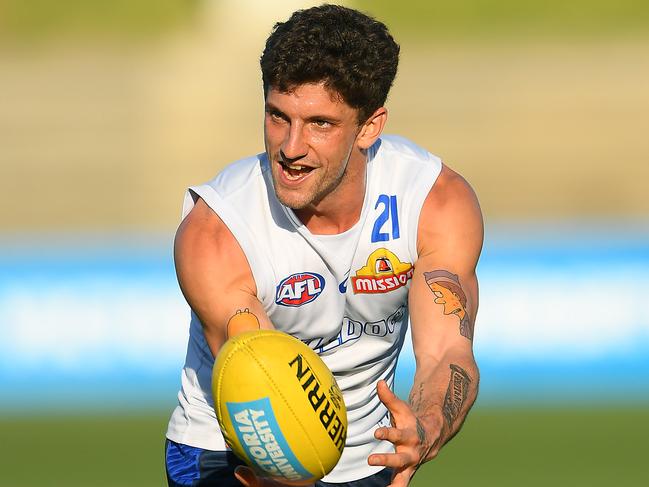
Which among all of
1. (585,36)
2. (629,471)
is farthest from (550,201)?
(629,471)

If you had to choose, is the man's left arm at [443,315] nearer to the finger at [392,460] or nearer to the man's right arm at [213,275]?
the finger at [392,460]

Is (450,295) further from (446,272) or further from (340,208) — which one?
(340,208)

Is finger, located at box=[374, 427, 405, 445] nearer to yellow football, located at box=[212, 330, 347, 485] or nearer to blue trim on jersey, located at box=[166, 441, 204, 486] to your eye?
yellow football, located at box=[212, 330, 347, 485]

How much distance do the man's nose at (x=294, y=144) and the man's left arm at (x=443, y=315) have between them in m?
0.78

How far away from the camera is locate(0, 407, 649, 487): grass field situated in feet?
29.2

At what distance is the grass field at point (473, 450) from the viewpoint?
29.2ft

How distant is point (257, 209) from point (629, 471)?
5.00 metres

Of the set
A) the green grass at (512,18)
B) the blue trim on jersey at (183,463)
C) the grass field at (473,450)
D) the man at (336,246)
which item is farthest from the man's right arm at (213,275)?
the green grass at (512,18)

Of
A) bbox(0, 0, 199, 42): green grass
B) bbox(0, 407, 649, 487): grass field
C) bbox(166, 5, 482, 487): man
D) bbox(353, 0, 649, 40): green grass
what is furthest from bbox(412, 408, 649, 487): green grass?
bbox(0, 0, 199, 42): green grass

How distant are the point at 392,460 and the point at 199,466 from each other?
1.62 m

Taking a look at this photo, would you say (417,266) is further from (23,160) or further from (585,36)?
(585,36)

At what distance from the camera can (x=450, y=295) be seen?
5.14m

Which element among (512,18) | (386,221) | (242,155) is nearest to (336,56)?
(386,221)

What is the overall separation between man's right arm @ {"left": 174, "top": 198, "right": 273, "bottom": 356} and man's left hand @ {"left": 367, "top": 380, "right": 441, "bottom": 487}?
2.97ft
